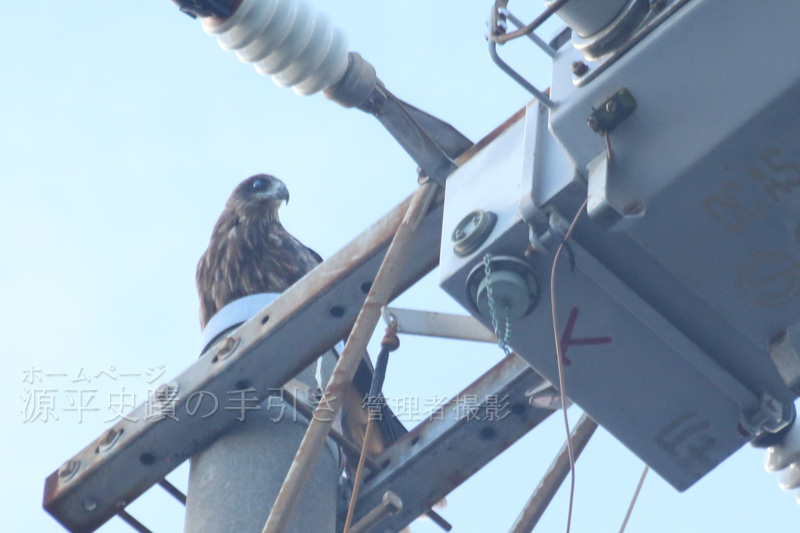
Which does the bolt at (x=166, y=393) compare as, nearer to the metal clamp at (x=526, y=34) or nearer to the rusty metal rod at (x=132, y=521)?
the rusty metal rod at (x=132, y=521)

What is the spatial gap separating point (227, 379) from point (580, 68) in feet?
4.04

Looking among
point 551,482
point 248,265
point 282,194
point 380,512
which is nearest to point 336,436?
point 380,512

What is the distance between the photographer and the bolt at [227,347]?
2.75 metres

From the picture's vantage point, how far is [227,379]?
8.97 ft

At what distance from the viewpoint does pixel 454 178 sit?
7.35 feet

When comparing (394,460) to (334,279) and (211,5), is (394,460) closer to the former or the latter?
(334,279)

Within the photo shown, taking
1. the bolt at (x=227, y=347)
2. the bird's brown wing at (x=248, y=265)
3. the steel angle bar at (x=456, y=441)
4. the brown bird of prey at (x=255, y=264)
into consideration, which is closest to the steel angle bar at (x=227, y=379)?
the bolt at (x=227, y=347)

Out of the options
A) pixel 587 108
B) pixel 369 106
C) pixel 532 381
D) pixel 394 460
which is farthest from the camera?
pixel 394 460

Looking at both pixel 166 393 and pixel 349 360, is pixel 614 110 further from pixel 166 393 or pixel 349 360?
pixel 166 393

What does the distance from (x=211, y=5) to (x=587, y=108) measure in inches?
A: 28.1

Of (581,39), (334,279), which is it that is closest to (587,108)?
(581,39)

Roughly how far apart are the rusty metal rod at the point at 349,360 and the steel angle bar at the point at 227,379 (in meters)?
0.13

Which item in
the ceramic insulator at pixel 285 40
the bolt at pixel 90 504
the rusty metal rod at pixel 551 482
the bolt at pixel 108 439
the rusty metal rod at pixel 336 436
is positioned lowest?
the rusty metal rod at pixel 551 482

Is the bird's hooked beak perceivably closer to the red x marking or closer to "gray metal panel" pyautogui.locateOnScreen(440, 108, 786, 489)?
"gray metal panel" pyautogui.locateOnScreen(440, 108, 786, 489)
